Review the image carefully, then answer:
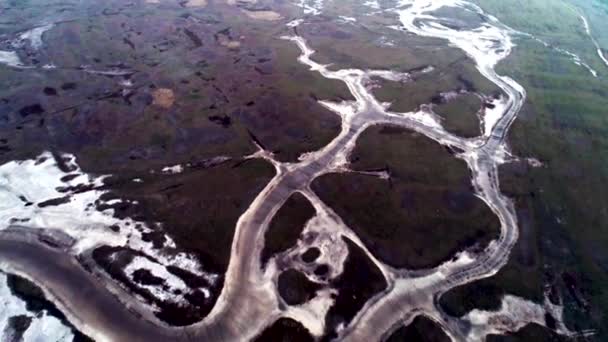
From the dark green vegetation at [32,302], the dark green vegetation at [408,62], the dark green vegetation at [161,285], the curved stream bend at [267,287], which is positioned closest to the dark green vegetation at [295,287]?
the curved stream bend at [267,287]

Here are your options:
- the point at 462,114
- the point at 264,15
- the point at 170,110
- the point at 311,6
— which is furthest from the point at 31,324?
the point at 311,6

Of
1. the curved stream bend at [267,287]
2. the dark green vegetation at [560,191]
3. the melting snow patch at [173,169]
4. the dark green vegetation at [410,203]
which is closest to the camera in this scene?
the curved stream bend at [267,287]

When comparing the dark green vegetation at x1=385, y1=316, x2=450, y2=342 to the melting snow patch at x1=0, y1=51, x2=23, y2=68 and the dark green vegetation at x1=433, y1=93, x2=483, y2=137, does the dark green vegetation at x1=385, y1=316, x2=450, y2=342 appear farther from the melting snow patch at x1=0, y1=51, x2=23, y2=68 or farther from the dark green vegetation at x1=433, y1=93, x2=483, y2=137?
the melting snow patch at x1=0, y1=51, x2=23, y2=68

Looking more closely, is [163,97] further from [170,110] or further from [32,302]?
[32,302]

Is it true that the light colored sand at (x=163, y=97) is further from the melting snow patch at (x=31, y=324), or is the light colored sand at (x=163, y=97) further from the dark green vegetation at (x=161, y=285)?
the melting snow patch at (x=31, y=324)

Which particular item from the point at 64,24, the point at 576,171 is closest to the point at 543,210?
the point at 576,171

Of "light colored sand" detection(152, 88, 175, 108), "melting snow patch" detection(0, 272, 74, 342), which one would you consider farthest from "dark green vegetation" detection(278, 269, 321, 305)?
"light colored sand" detection(152, 88, 175, 108)

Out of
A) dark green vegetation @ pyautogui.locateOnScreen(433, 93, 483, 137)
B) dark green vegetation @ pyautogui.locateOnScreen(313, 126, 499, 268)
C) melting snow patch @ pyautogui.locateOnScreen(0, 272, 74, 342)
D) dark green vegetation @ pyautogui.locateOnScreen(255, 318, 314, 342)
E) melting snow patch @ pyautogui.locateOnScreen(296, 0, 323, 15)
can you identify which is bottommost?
melting snow patch @ pyautogui.locateOnScreen(0, 272, 74, 342)
